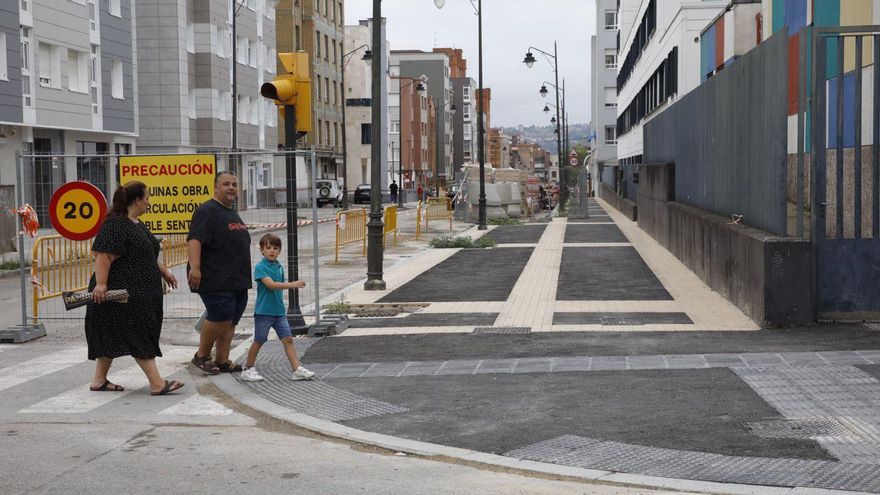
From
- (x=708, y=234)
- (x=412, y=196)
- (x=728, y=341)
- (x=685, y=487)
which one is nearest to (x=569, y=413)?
(x=685, y=487)

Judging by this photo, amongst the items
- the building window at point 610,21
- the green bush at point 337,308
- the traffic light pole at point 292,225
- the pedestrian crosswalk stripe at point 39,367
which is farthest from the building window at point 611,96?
the pedestrian crosswalk stripe at point 39,367

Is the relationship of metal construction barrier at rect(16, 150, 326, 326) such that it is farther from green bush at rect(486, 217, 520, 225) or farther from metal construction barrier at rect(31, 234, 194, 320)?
green bush at rect(486, 217, 520, 225)

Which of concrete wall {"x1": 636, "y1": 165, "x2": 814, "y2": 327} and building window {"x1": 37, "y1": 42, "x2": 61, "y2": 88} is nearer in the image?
concrete wall {"x1": 636, "y1": 165, "x2": 814, "y2": 327}

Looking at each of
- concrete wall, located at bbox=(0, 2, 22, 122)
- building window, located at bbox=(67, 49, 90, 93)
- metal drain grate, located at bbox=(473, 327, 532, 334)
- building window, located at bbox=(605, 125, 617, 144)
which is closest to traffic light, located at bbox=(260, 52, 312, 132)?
metal drain grate, located at bbox=(473, 327, 532, 334)

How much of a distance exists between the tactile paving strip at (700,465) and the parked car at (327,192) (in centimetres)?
6181

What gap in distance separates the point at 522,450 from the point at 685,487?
1.25 metres

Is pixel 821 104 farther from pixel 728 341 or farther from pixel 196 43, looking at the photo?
pixel 196 43

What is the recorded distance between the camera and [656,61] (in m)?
42.6

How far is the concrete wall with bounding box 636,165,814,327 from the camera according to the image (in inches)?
456

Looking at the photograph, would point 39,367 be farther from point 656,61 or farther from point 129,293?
point 656,61

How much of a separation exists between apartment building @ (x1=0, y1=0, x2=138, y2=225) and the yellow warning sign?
17.5m

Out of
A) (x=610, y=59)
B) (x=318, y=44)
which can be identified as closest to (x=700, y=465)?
(x=318, y=44)

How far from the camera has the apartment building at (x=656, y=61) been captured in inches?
1323

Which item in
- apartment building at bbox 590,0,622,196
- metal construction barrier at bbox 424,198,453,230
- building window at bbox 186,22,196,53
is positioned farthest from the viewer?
apartment building at bbox 590,0,622,196
